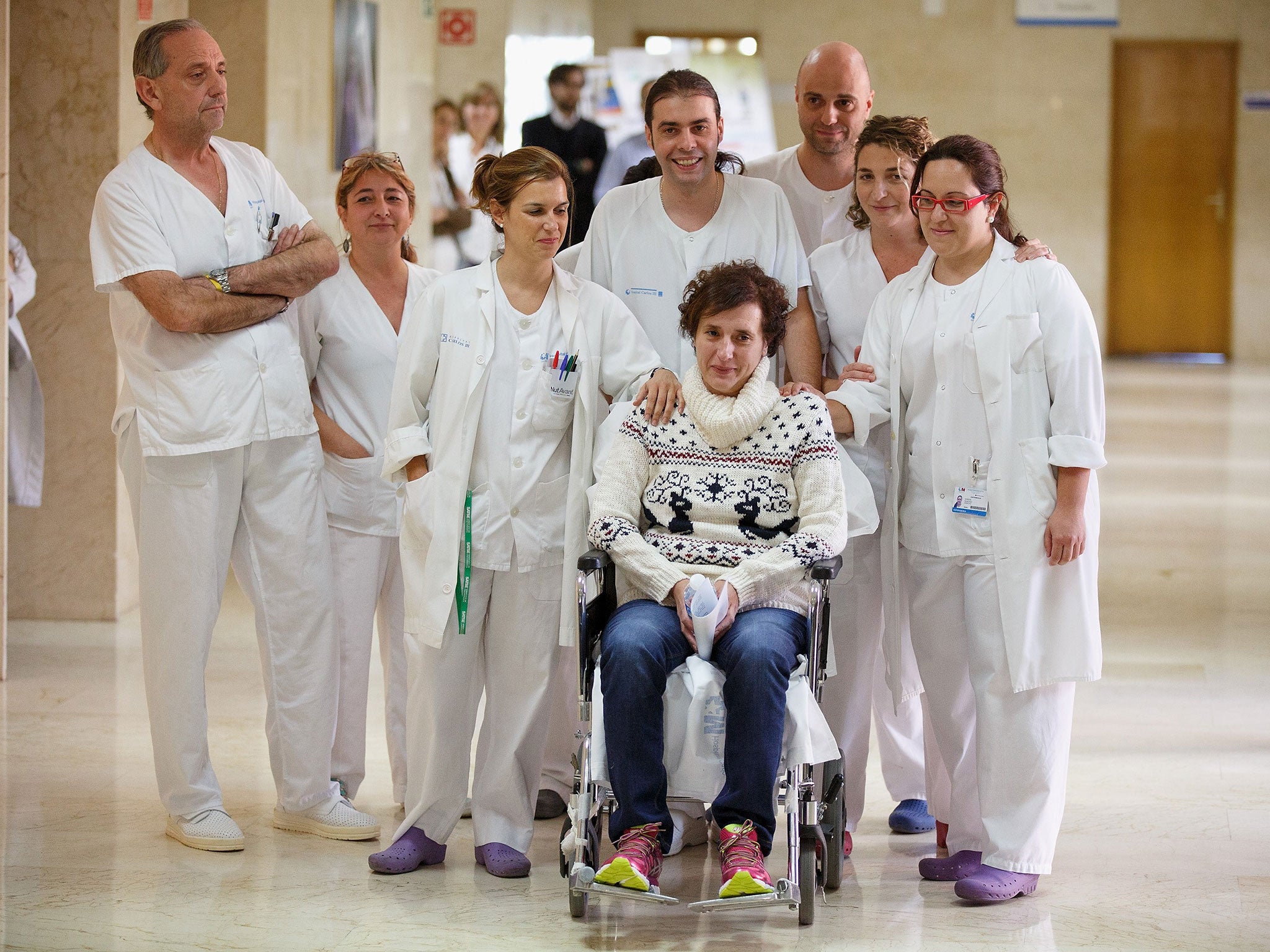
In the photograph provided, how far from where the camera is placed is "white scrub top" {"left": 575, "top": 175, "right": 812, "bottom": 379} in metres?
3.81

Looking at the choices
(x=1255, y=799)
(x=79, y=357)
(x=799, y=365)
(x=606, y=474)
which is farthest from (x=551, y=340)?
(x=79, y=357)

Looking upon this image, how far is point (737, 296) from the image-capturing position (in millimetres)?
3338

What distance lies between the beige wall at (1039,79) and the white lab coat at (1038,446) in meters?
14.0

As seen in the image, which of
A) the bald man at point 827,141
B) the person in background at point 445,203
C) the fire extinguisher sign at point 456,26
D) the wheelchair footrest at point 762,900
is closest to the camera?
the wheelchair footrest at point 762,900

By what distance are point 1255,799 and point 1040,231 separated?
13873 millimetres

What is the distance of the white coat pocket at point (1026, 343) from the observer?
331 centimetres

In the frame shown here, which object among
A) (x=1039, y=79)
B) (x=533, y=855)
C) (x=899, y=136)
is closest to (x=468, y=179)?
(x=899, y=136)

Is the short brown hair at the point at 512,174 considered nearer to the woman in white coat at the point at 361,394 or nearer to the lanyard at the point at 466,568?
the woman in white coat at the point at 361,394

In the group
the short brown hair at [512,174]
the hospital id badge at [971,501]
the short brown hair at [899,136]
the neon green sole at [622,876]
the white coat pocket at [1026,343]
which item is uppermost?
the short brown hair at [899,136]

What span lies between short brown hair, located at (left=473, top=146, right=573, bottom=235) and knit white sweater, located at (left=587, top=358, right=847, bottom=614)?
574 mm

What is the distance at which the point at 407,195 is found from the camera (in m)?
3.89

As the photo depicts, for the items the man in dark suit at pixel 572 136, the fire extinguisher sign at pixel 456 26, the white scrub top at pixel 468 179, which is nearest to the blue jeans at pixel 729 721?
the man in dark suit at pixel 572 136

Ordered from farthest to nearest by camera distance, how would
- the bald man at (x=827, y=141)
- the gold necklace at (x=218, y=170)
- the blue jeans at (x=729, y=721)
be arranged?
the bald man at (x=827, y=141), the gold necklace at (x=218, y=170), the blue jeans at (x=729, y=721)

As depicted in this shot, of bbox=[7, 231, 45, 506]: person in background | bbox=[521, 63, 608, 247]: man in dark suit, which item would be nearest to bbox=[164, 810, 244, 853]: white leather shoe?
bbox=[7, 231, 45, 506]: person in background
